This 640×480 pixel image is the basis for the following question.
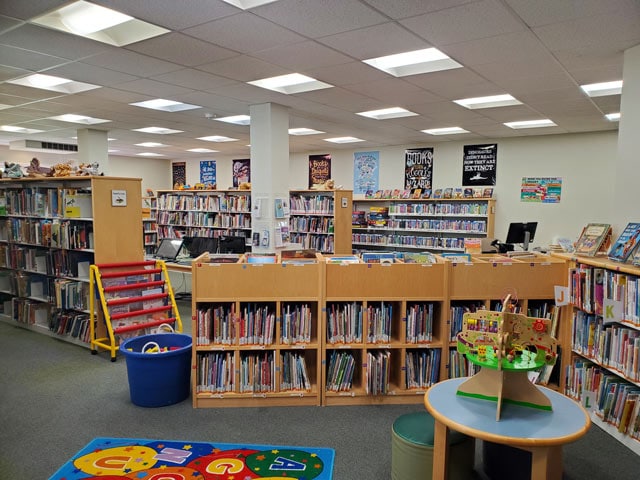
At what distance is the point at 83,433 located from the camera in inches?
128

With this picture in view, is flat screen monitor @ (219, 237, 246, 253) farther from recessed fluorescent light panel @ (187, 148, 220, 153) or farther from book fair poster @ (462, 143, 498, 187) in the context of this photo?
book fair poster @ (462, 143, 498, 187)

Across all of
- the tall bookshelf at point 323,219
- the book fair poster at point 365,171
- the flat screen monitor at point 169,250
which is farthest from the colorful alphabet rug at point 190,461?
the book fair poster at point 365,171

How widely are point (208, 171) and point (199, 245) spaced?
18.4ft

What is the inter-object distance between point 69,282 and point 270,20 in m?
4.05

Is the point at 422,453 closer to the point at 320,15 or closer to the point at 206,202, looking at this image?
the point at 320,15

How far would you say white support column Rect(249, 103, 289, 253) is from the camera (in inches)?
234

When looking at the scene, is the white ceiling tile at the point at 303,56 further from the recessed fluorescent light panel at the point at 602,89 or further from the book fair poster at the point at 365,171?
the book fair poster at the point at 365,171

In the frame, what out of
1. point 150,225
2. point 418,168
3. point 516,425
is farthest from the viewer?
point 150,225

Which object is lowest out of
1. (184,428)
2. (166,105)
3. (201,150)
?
A: (184,428)

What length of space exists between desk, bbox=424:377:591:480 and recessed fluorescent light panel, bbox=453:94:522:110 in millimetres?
4225

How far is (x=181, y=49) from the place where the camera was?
3.83 meters

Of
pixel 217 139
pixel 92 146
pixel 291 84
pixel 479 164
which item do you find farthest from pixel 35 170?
pixel 479 164

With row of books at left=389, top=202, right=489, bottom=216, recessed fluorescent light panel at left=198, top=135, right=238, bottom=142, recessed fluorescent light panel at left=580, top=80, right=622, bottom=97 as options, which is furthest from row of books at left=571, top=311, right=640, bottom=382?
recessed fluorescent light panel at left=198, top=135, right=238, bottom=142

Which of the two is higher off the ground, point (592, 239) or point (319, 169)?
point (319, 169)
